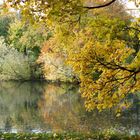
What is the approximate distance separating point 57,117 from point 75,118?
1.39 metres

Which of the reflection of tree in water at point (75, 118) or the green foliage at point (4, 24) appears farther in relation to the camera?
the green foliage at point (4, 24)

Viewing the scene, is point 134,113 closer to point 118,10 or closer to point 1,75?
point 118,10

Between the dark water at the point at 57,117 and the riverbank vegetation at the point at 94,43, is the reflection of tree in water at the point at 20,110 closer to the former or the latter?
→ the dark water at the point at 57,117

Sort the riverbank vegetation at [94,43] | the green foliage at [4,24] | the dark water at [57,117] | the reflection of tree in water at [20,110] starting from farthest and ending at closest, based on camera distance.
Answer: the green foliage at [4,24] → the reflection of tree in water at [20,110] → the dark water at [57,117] → the riverbank vegetation at [94,43]

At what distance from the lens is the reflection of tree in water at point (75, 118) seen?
1912 centimetres

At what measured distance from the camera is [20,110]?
26000 mm

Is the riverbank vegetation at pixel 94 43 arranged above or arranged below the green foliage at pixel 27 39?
below

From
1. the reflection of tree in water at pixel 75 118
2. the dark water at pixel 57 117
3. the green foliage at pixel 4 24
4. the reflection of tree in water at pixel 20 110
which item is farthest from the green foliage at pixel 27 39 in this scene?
the reflection of tree in water at pixel 75 118

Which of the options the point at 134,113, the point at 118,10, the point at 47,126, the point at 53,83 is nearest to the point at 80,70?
the point at 47,126

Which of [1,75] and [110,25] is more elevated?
[1,75]

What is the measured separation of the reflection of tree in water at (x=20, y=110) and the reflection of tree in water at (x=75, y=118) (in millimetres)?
642

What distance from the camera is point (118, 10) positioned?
40156 millimetres

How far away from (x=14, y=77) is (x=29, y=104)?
23125 mm

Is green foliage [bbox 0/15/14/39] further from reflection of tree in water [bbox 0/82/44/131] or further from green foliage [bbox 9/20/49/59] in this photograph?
reflection of tree in water [bbox 0/82/44/131]
